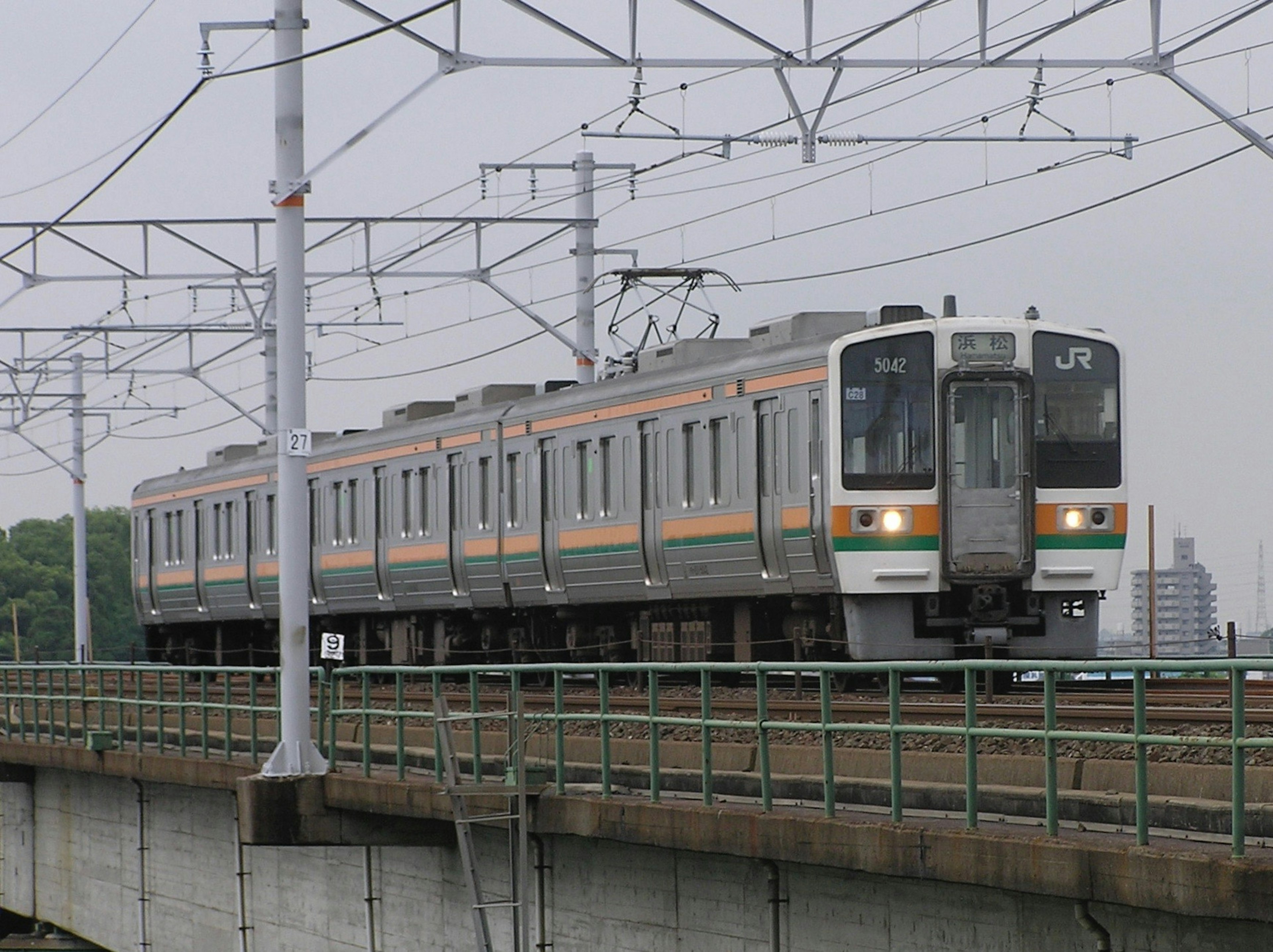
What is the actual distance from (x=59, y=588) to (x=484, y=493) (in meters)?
110

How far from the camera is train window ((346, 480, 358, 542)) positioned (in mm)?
33250

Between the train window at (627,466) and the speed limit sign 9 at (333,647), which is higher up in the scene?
the train window at (627,466)

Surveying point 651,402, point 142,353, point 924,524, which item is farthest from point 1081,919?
point 142,353

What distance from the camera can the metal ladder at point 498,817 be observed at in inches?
541

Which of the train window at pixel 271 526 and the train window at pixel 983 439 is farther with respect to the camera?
the train window at pixel 271 526

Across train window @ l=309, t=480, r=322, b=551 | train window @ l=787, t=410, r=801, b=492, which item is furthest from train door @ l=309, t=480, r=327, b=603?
train window @ l=787, t=410, r=801, b=492

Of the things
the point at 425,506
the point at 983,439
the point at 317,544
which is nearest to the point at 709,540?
the point at 983,439

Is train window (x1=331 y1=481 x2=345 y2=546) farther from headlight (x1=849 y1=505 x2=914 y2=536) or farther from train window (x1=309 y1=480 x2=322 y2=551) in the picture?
headlight (x1=849 y1=505 x2=914 y2=536)

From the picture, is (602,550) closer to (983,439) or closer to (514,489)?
(514,489)

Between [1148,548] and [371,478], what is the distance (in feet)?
34.7

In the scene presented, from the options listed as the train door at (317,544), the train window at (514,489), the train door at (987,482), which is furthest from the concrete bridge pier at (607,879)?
the train door at (317,544)

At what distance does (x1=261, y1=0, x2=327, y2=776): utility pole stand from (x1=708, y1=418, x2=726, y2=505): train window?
6.60m

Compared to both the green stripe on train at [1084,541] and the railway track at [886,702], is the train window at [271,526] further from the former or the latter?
the green stripe on train at [1084,541]

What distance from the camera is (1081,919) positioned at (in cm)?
955
